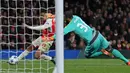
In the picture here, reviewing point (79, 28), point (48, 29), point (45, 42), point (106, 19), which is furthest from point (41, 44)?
point (106, 19)

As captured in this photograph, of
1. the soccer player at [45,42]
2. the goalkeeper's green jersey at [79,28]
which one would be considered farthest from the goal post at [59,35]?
the goalkeeper's green jersey at [79,28]

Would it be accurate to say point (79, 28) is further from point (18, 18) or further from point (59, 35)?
point (59, 35)

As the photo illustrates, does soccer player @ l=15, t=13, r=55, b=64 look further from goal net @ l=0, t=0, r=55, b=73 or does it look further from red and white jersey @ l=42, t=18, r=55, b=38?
goal net @ l=0, t=0, r=55, b=73

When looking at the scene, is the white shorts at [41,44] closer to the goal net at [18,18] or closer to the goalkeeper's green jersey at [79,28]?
the goal net at [18,18]

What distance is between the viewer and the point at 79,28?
12.0 metres

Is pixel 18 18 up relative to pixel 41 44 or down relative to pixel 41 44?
up

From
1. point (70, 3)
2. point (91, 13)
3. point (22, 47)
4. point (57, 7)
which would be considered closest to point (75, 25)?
point (22, 47)

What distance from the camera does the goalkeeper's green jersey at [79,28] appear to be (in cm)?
1139

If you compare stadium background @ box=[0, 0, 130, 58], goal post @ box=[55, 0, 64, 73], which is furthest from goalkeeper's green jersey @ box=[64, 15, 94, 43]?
stadium background @ box=[0, 0, 130, 58]

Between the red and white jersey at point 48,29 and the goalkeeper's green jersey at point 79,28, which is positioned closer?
the red and white jersey at point 48,29

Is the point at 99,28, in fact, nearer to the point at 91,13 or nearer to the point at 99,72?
the point at 91,13

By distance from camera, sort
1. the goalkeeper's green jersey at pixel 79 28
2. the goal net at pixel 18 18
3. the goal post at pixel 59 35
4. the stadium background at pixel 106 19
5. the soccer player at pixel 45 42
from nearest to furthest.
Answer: the goal post at pixel 59 35 < the goal net at pixel 18 18 < the soccer player at pixel 45 42 < the goalkeeper's green jersey at pixel 79 28 < the stadium background at pixel 106 19

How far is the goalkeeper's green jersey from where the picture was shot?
1139 centimetres

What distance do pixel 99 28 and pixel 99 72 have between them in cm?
828
